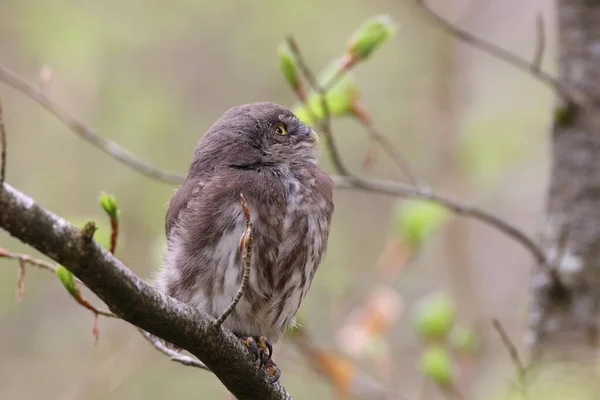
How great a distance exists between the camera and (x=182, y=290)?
311cm

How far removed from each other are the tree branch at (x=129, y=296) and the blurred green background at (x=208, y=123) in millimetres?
3196

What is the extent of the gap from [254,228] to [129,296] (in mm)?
1052

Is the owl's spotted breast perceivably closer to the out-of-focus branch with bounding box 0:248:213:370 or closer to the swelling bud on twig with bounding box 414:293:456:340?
the out-of-focus branch with bounding box 0:248:213:370

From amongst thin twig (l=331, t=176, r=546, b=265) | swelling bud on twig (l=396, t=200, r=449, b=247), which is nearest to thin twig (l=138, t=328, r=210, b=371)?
thin twig (l=331, t=176, r=546, b=265)

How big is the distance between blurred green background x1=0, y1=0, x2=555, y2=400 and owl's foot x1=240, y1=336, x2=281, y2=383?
291 cm

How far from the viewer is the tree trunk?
3.76m

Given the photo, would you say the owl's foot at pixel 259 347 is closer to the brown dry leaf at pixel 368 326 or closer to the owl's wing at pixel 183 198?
the owl's wing at pixel 183 198

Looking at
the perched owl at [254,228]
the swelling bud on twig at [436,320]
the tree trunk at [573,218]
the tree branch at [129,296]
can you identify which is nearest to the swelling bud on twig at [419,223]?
the swelling bud on twig at [436,320]

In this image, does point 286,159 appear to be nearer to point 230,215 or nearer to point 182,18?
point 230,215

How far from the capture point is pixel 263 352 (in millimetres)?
2896

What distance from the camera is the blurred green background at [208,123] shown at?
6516 mm

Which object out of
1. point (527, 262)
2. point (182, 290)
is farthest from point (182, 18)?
point (182, 290)

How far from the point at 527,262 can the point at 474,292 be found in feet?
8.15

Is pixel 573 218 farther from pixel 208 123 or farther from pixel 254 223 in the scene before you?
pixel 208 123
